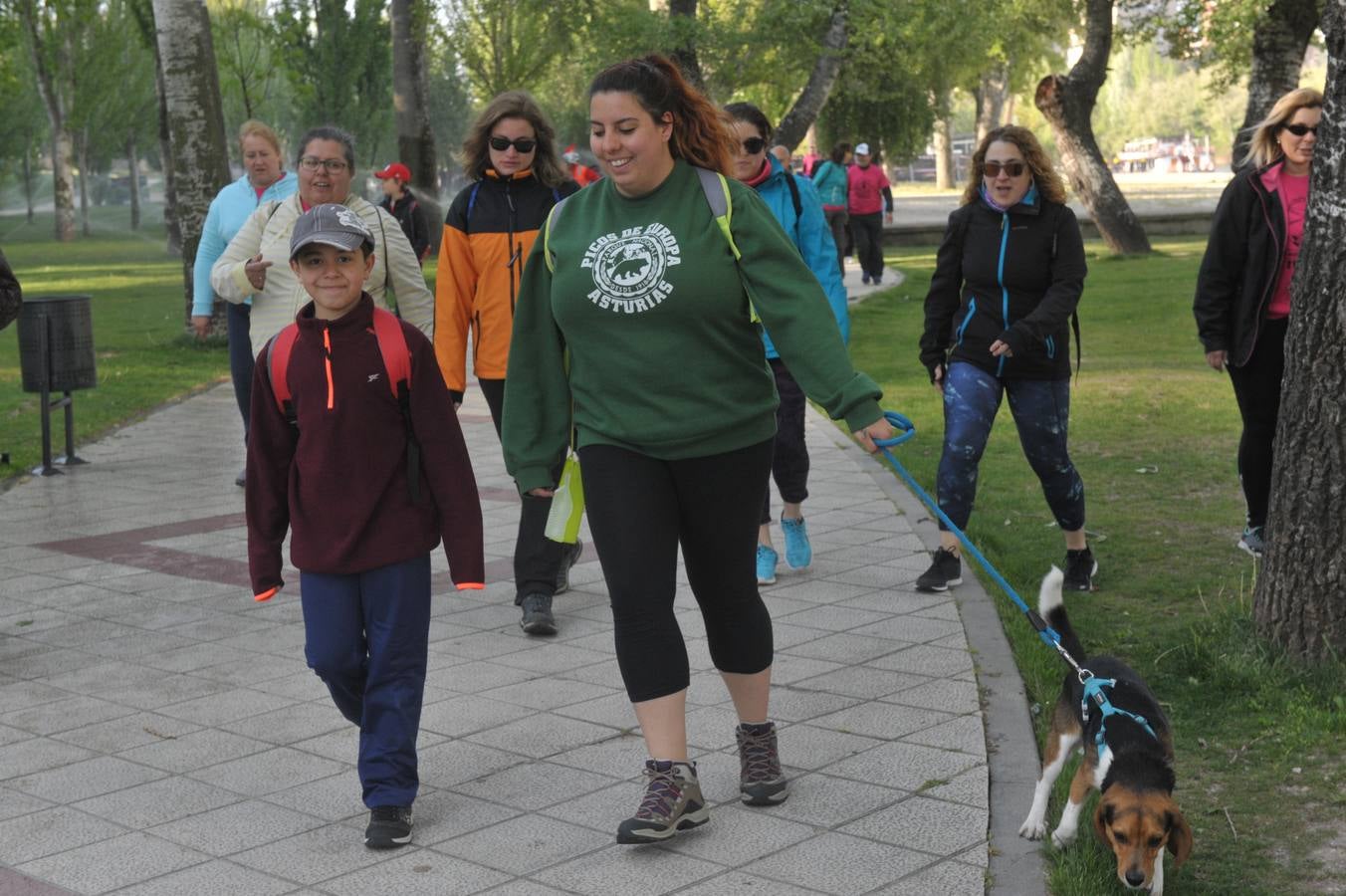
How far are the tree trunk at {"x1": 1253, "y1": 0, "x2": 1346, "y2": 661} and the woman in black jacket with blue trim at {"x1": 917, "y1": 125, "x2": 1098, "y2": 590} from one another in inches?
44.0

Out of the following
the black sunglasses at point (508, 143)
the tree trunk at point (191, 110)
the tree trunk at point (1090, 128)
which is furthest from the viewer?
the tree trunk at point (1090, 128)

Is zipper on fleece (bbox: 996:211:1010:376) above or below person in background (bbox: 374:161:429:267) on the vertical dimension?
below

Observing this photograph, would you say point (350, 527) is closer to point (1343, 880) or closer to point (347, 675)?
point (347, 675)

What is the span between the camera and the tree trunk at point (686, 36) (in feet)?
82.1

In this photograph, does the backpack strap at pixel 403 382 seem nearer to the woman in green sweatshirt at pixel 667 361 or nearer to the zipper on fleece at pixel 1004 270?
the woman in green sweatshirt at pixel 667 361

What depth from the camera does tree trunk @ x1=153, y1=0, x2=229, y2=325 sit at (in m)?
17.8

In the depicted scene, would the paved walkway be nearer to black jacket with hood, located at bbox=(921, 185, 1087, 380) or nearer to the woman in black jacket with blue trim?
the woman in black jacket with blue trim

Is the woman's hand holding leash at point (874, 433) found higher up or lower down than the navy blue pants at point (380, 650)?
higher up

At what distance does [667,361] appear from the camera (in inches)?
168

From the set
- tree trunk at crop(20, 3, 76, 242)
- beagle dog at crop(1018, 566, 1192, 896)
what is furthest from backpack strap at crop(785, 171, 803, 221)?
tree trunk at crop(20, 3, 76, 242)

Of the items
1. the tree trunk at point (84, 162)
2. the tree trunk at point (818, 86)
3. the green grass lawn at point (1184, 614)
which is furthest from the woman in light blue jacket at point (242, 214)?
the tree trunk at point (84, 162)

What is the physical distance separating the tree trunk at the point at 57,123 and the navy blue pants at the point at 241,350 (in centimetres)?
3692

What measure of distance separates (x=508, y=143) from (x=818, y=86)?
75.8ft

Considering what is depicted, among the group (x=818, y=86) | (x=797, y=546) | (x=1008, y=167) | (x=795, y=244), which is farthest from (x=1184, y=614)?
(x=818, y=86)
